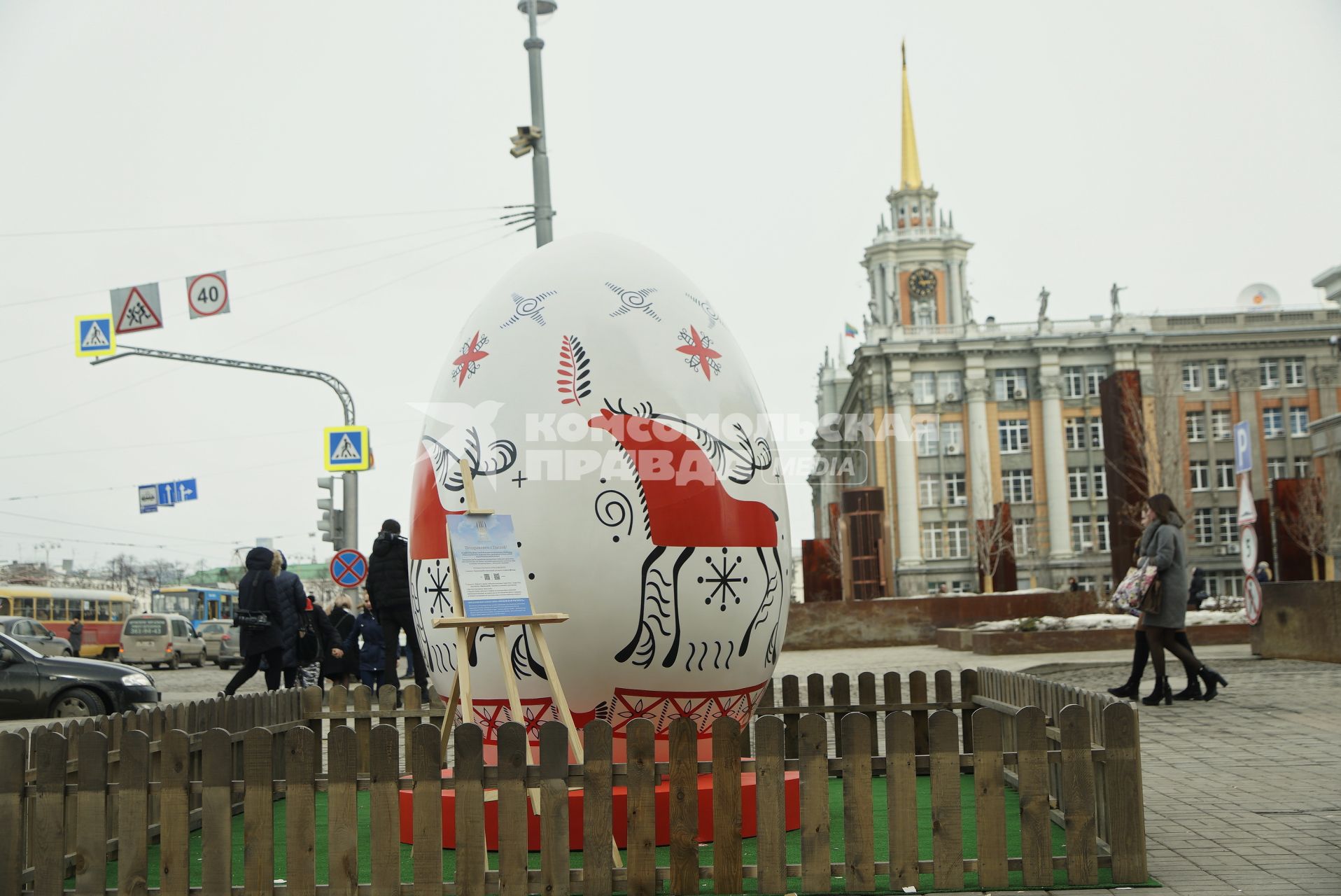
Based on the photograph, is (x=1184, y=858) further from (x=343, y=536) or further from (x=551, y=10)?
(x=343, y=536)

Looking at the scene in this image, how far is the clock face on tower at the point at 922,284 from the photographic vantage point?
9788cm

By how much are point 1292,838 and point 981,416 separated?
8094 centimetres

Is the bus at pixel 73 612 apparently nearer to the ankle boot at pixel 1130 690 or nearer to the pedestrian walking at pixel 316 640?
the pedestrian walking at pixel 316 640

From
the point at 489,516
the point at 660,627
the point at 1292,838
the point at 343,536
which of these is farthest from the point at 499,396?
the point at 343,536

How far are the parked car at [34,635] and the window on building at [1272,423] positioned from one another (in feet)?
252

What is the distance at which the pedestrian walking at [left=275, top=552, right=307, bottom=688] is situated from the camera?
1149 centimetres

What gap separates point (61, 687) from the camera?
16938mm

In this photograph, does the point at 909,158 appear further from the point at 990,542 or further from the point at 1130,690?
the point at 1130,690

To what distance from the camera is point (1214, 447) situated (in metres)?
82.5

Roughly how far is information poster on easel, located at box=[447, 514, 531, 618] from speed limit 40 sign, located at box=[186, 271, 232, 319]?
41.9 ft

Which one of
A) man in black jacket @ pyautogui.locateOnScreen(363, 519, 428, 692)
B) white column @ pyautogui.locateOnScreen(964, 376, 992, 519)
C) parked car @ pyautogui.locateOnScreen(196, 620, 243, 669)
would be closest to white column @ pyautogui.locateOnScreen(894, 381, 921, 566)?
white column @ pyautogui.locateOnScreen(964, 376, 992, 519)

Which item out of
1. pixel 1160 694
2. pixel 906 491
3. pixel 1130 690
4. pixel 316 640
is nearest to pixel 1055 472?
pixel 906 491

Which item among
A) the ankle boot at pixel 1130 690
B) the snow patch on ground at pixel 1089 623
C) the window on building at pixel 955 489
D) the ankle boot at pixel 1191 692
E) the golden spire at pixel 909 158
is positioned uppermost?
the golden spire at pixel 909 158

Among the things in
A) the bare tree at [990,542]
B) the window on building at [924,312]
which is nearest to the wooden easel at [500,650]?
the bare tree at [990,542]
